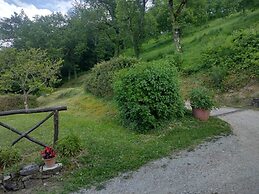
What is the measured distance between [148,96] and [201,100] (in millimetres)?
1916

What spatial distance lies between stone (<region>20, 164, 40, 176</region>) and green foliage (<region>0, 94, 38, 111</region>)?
16.9m

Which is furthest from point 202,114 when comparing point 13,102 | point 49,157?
point 13,102

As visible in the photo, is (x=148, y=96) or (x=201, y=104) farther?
(x=201, y=104)

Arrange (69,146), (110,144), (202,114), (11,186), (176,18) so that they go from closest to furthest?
(11,186), (69,146), (110,144), (202,114), (176,18)

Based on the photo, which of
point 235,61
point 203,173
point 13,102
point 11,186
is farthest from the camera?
point 13,102

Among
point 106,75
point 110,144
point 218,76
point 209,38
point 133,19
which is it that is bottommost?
point 110,144

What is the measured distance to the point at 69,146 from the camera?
271 inches

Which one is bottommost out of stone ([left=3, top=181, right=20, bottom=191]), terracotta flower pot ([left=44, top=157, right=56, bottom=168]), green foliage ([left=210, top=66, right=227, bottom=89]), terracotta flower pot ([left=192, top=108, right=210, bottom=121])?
stone ([left=3, top=181, right=20, bottom=191])

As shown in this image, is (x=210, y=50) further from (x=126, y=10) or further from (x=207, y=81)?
(x=126, y=10)

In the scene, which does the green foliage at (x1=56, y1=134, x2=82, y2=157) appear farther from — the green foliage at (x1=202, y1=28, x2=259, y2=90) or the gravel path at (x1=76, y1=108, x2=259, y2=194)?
the green foliage at (x1=202, y1=28, x2=259, y2=90)

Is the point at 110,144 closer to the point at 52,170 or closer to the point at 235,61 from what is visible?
the point at 52,170

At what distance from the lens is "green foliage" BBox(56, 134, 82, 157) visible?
22.5 feet

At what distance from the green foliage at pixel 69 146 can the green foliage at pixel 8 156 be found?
98 centimetres

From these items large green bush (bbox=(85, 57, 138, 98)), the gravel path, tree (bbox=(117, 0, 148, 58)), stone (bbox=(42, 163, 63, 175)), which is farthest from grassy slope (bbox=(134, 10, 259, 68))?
stone (bbox=(42, 163, 63, 175))
